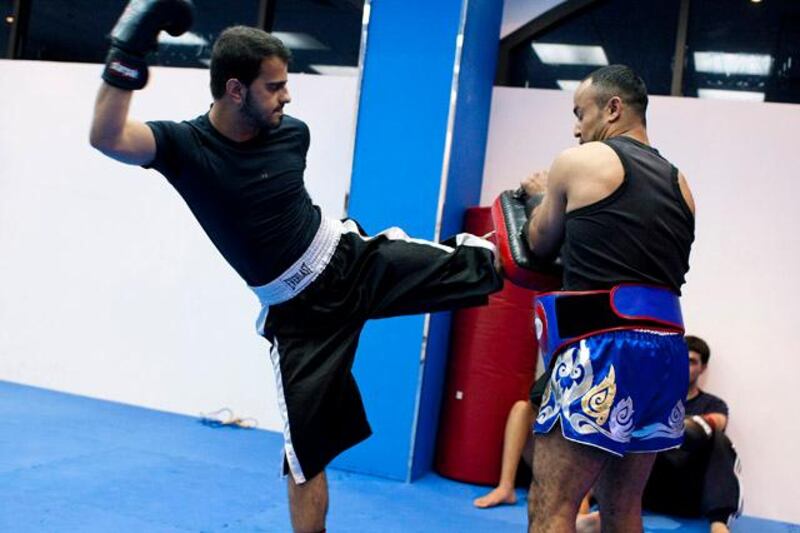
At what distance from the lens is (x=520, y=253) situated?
2.34m

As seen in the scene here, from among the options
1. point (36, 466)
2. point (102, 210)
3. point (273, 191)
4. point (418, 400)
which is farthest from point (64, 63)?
point (273, 191)

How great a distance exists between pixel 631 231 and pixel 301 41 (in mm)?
4024

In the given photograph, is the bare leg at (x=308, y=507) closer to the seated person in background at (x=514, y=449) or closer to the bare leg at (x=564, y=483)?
the bare leg at (x=564, y=483)

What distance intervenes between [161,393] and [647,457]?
3.75 meters

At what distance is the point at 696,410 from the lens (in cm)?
396

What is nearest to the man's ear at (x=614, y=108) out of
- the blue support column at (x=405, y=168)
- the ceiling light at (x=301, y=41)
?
the blue support column at (x=405, y=168)

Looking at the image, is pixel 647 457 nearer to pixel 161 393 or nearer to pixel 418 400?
pixel 418 400

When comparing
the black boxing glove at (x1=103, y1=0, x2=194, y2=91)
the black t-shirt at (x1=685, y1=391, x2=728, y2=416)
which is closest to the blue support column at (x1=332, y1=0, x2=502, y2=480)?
the black t-shirt at (x1=685, y1=391, x2=728, y2=416)

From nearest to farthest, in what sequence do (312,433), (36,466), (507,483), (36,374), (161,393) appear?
(312,433) < (36,466) < (507,483) < (161,393) < (36,374)

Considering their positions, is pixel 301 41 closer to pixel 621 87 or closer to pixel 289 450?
pixel 621 87

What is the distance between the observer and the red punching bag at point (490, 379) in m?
4.09

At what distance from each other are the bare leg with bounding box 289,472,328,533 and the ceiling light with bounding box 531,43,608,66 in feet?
11.4

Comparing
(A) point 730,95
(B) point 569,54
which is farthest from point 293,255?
(A) point 730,95

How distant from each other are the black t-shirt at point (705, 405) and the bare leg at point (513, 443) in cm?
80
